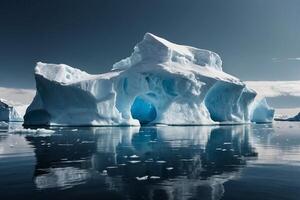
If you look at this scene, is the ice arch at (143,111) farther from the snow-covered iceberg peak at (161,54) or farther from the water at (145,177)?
the water at (145,177)

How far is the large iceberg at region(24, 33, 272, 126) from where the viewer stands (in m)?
40.2

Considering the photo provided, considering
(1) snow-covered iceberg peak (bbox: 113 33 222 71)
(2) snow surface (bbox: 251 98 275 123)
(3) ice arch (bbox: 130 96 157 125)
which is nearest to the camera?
(1) snow-covered iceberg peak (bbox: 113 33 222 71)

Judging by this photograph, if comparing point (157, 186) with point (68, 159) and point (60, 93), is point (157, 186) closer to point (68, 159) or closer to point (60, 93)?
point (68, 159)

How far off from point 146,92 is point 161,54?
19.6ft

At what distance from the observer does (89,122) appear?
1594 inches

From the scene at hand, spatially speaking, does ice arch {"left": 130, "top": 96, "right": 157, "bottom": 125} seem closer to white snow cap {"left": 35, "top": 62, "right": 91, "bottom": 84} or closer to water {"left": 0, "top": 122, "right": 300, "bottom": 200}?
white snow cap {"left": 35, "top": 62, "right": 91, "bottom": 84}

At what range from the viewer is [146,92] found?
46.3 metres

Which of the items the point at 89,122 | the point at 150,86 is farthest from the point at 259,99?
the point at 89,122

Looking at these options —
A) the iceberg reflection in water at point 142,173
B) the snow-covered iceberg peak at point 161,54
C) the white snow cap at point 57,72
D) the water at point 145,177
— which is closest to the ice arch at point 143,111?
the snow-covered iceberg peak at point 161,54

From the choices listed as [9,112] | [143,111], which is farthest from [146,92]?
[9,112]

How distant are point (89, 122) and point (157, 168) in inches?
1144

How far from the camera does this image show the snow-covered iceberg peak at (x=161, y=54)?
48.7 metres

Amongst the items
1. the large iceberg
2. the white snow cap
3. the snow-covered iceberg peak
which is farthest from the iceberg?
the white snow cap

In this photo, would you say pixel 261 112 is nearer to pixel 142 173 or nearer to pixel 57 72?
pixel 57 72
